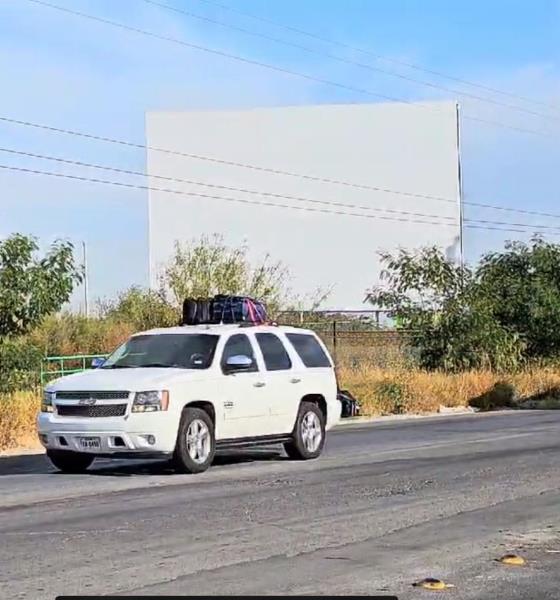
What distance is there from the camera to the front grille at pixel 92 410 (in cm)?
1409

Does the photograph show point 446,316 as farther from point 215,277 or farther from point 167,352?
point 167,352

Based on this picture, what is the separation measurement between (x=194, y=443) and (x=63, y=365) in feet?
58.1

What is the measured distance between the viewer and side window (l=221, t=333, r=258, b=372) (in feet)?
50.6

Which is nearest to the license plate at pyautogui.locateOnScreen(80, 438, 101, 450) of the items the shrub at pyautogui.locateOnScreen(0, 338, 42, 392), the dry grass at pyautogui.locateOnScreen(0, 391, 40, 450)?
the dry grass at pyautogui.locateOnScreen(0, 391, 40, 450)

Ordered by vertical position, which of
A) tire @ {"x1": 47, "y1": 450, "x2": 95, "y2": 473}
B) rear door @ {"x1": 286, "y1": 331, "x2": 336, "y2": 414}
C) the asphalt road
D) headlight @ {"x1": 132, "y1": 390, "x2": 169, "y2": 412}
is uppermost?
rear door @ {"x1": 286, "y1": 331, "x2": 336, "y2": 414}

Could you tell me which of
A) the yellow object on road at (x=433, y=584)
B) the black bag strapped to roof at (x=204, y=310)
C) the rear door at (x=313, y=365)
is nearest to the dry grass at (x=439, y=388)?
the rear door at (x=313, y=365)

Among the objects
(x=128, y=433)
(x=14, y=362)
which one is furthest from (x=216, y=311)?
(x=14, y=362)

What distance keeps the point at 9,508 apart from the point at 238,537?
291 centimetres

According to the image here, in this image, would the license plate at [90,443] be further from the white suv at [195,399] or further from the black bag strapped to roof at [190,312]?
the black bag strapped to roof at [190,312]

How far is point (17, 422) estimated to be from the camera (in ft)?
63.5

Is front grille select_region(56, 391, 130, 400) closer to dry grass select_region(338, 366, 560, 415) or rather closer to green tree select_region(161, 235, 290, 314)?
dry grass select_region(338, 366, 560, 415)

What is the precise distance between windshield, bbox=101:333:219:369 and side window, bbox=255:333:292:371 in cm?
89

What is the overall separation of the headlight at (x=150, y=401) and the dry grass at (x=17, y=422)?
535 centimetres

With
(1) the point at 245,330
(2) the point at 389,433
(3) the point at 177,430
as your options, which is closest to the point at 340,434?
(2) the point at 389,433
